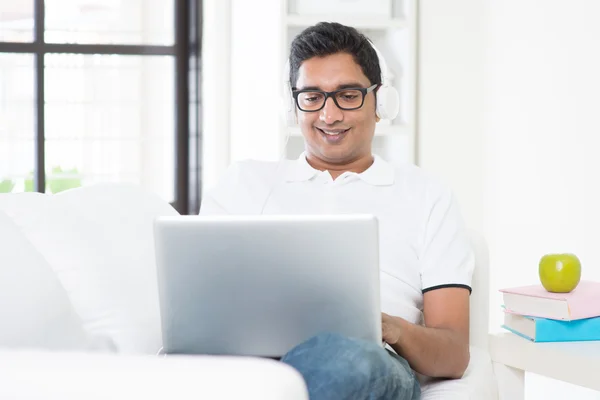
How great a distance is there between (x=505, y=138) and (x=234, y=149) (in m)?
1.05

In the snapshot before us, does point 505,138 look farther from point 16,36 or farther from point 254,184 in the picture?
point 16,36

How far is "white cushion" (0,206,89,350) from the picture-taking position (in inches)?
56.1

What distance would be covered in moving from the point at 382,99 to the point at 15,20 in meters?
2.40

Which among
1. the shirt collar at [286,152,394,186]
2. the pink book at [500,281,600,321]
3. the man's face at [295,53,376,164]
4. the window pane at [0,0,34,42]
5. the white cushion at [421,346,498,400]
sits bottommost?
the white cushion at [421,346,498,400]

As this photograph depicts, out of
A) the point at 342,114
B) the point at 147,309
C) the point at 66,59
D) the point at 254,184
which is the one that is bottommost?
the point at 147,309

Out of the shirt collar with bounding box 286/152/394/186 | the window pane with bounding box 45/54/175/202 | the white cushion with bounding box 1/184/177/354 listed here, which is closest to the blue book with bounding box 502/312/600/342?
the shirt collar with bounding box 286/152/394/186

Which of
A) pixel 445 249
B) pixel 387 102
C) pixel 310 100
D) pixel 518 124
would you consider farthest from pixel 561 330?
pixel 518 124

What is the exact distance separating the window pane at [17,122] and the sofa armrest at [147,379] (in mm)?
3444

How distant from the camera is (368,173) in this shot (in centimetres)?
196

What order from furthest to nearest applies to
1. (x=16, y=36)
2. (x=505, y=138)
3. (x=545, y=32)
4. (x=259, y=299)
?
(x=16, y=36)
(x=505, y=138)
(x=545, y=32)
(x=259, y=299)

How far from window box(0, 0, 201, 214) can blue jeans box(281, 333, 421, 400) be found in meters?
2.70

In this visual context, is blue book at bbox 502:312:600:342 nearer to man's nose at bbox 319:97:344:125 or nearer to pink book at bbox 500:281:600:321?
pink book at bbox 500:281:600:321

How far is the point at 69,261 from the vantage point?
1.68 meters

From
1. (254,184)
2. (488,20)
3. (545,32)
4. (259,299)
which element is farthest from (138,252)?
(488,20)
